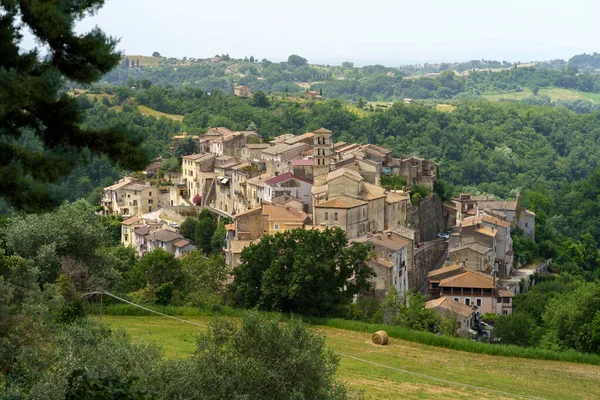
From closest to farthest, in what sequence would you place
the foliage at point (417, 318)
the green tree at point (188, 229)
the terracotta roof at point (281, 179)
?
the foliage at point (417, 318)
the terracotta roof at point (281, 179)
the green tree at point (188, 229)

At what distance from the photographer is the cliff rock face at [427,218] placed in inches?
2099

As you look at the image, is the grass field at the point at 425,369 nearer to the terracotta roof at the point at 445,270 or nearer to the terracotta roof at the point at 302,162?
the terracotta roof at the point at 445,270

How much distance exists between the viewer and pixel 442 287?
46.4m

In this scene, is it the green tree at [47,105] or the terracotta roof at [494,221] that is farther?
the terracotta roof at [494,221]

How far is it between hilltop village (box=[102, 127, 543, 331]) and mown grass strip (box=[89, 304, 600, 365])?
10.9 metres

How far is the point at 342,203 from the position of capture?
146 feet

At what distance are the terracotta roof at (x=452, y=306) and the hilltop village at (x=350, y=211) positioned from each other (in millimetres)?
83

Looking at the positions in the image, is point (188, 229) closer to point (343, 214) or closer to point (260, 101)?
point (343, 214)

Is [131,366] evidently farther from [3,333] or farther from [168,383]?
[3,333]

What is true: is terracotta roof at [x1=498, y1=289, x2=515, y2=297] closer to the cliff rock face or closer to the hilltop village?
the hilltop village

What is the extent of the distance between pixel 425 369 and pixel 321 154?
91.8 ft

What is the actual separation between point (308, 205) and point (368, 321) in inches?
782

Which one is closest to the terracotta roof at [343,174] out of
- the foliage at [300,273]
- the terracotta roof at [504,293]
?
the terracotta roof at [504,293]

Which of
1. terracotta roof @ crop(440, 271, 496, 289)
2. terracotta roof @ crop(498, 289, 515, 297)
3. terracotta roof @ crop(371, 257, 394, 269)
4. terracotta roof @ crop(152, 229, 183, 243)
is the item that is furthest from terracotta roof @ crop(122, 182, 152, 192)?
terracotta roof @ crop(498, 289, 515, 297)
